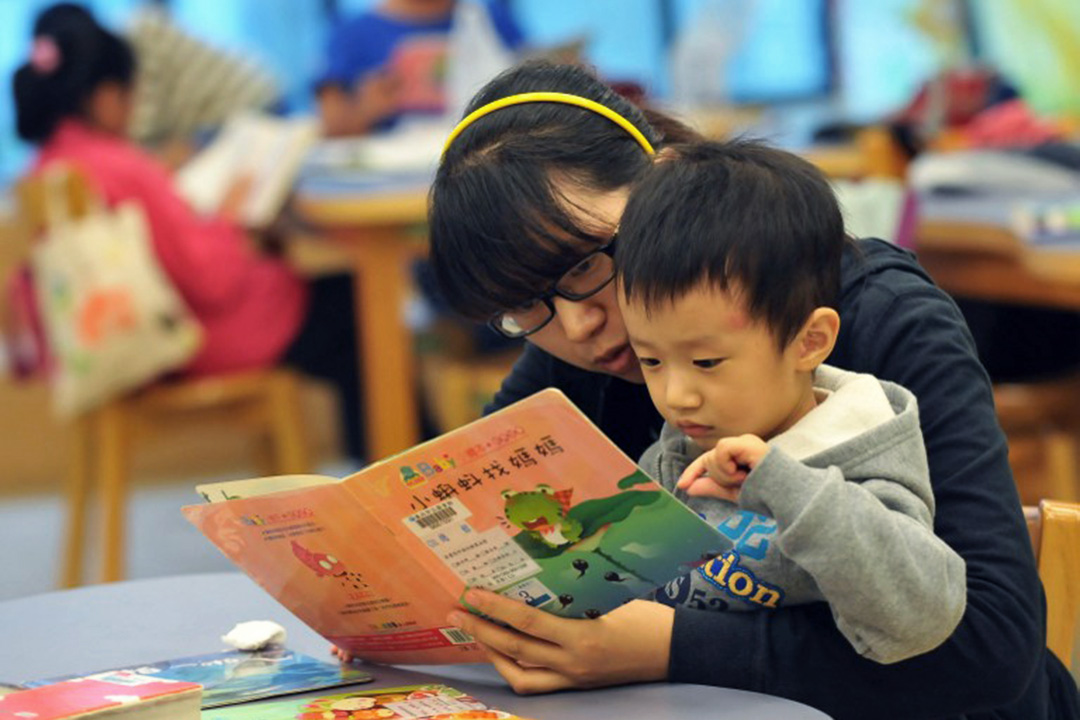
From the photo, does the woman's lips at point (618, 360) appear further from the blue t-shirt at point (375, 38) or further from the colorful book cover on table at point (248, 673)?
the blue t-shirt at point (375, 38)

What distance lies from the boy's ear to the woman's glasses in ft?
0.57

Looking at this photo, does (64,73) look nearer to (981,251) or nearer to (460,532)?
(981,251)

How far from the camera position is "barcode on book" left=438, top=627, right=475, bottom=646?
3.43ft

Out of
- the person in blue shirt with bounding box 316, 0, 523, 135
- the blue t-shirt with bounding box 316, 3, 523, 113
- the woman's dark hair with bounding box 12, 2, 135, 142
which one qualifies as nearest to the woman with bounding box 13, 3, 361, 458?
the woman's dark hair with bounding box 12, 2, 135, 142

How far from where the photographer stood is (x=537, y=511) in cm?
93

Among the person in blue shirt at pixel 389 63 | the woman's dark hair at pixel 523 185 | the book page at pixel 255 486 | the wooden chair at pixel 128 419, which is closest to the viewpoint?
the book page at pixel 255 486

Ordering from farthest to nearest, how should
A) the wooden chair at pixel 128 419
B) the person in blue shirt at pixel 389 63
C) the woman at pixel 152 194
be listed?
the person in blue shirt at pixel 389 63 → the woman at pixel 152 194 → the wooden chair at pixel 128 419

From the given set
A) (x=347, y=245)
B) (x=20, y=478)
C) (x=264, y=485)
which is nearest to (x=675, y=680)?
(x=264, y=485)

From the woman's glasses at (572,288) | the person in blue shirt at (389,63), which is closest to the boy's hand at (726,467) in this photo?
the woman's glasses at (572,288)

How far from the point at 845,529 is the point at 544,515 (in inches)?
6.4

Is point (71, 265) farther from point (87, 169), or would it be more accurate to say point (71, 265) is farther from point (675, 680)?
point (675, 680)

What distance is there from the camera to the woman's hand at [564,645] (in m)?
1.01

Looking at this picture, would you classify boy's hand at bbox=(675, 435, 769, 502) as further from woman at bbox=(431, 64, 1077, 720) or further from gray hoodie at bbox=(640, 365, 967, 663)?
woman at bbox=(431, 64, 1077, 720)

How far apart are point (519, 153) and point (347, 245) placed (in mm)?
2090
